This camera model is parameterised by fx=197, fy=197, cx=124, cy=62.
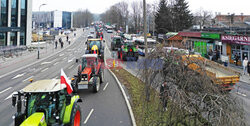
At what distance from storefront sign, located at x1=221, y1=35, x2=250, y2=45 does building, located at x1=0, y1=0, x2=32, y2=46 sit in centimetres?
3834

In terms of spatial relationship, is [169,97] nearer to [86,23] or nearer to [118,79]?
[118,79]

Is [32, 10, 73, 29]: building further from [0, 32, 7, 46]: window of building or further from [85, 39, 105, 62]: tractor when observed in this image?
[85, 39, 105, 62]: tractor

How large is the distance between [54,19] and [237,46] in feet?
383

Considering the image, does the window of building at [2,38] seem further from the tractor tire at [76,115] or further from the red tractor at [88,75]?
the tractor tire at [76,115]

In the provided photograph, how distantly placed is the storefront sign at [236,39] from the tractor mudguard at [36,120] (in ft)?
77.6

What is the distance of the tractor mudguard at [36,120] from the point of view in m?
5.83

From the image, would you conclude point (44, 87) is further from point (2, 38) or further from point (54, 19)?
point (54, 19)

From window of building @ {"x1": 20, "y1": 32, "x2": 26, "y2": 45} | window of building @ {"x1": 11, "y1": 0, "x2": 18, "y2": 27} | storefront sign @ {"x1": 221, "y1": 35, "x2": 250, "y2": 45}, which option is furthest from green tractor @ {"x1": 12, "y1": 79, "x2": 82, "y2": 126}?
window of building @ {"x1": 20, "y1": 32, "x2": 26, "y2": 45}

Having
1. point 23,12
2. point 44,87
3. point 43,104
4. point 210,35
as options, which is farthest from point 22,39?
point 43,104

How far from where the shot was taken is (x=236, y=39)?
24328 mm

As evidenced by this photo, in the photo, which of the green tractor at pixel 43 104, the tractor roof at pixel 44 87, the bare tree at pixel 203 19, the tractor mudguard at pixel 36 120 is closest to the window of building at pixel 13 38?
the tractor roof at pixel 44 87

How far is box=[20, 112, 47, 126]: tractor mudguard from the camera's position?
5.83m

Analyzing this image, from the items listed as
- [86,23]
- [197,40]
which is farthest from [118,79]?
[86,23]

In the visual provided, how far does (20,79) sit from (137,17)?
8179 cm
